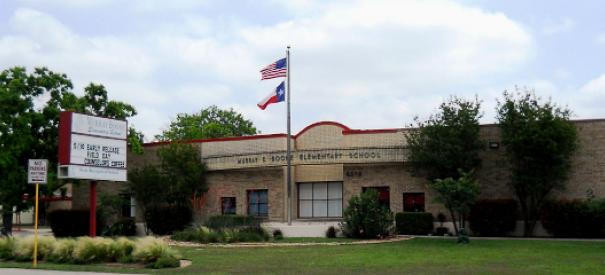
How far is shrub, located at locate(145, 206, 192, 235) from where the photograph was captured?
136 ft

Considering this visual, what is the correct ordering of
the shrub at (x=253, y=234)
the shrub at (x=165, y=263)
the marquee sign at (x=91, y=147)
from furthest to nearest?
Answer: the shrub at (x=253, y=234) < the marquee sign at (x=91, y=147) < the shrub at (x=165, y=263)

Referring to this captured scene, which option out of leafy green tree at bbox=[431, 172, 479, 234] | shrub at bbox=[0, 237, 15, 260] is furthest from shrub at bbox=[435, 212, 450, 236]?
shrub at bbox=[0, 237, 15, 260]

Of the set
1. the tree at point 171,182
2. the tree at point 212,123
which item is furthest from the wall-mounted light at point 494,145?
the tree at point 212,123

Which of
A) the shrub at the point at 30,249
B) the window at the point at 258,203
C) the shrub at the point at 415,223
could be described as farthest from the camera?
the window at the point at 258,203

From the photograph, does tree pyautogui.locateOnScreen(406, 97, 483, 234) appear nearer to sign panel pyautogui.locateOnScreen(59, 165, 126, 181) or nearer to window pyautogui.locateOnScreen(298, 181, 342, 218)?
window pyautogui.locateOnScreen(298, 181, 342, 218)

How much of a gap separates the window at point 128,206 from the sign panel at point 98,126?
17.9 metres

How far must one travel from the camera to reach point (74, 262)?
2272cm

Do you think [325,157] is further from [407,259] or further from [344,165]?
[407,259]

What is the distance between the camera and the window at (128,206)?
44750 millimetres

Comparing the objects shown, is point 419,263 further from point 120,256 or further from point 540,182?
point 540,182

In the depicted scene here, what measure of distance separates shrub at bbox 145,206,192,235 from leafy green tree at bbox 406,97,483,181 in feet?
44.0

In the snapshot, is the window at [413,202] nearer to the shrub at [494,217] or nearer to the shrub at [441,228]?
the shrub at [441,228]

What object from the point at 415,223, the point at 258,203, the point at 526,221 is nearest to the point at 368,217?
the point at 415,223

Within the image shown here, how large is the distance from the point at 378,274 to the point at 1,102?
25553mm
